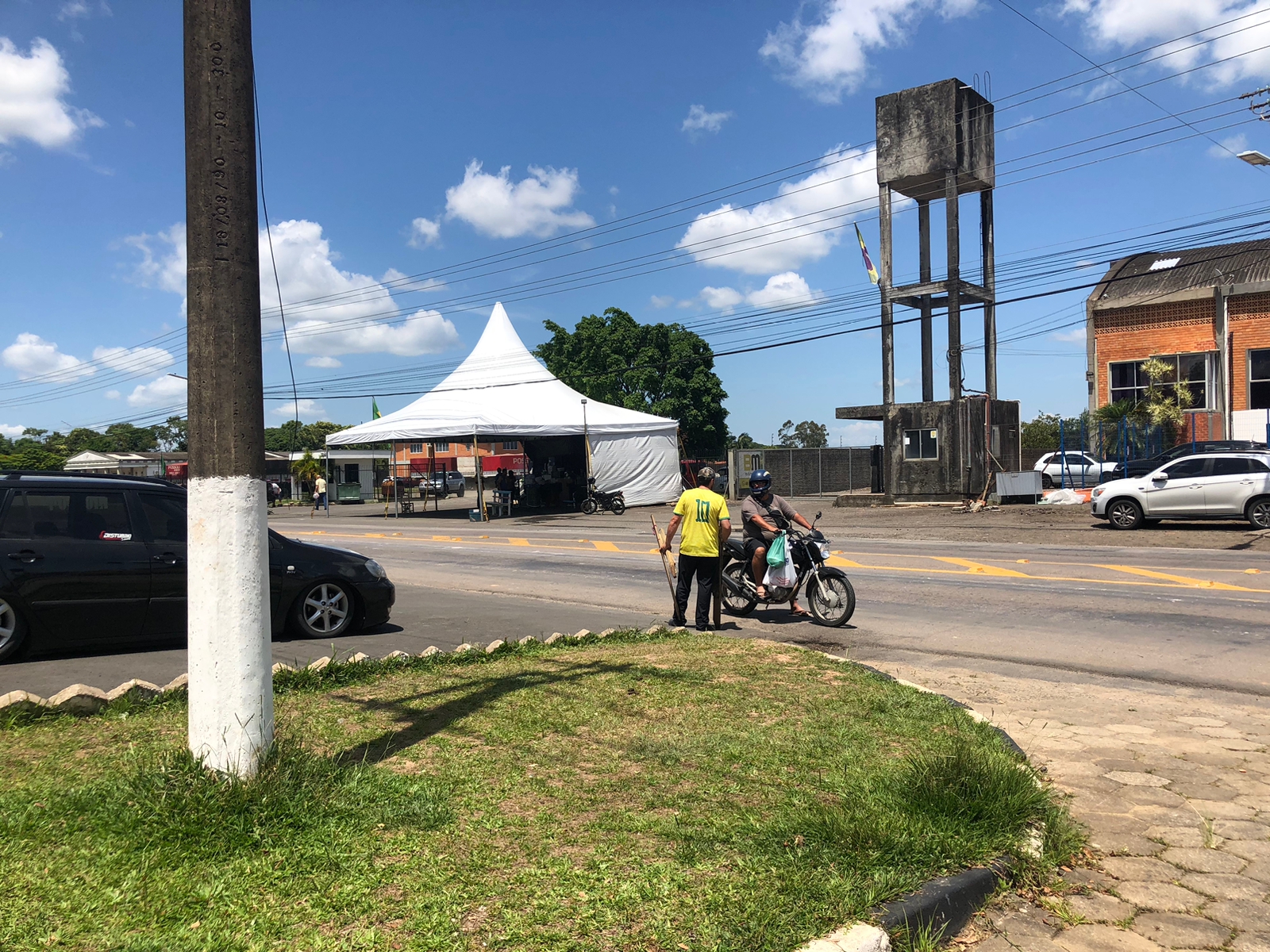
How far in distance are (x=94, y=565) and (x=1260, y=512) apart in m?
20.6

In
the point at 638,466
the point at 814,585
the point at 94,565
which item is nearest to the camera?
the point at 94,565

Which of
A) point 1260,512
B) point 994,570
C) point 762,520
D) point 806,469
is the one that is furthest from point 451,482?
point 762,520

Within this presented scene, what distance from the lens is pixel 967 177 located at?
29.6 meters

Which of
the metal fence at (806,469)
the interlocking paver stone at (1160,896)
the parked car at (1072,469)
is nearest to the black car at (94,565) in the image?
the interlocking paver stone at (1160,896)

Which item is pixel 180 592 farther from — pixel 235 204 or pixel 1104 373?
pixel 1104 373

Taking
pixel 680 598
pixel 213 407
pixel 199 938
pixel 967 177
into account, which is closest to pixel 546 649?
pixel 680 598

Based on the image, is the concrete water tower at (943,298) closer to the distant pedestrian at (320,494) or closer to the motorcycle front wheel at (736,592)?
the motorcycle front wheel at (736,592)

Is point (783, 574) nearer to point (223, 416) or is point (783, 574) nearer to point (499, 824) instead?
point (499, 824)

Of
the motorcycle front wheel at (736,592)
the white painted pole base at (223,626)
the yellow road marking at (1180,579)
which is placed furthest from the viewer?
the yellow road marking at (1180,579)

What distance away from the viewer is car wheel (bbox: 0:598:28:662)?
7.16 m

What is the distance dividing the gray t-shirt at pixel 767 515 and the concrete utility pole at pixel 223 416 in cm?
686

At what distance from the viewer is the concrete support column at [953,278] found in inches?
1120

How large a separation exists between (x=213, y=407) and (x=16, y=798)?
183 cm

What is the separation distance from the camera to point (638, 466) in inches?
1427
